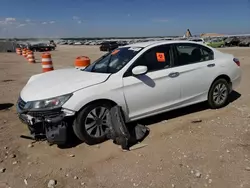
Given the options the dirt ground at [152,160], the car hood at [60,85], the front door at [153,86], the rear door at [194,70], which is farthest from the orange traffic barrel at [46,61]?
the rear door at [194,70]

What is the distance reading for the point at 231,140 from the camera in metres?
4.04

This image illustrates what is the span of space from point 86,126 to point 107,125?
0.36m

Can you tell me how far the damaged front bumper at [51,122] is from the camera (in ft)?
12.1

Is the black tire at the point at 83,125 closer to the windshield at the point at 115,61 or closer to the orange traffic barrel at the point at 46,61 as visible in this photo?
the windshield at the point at 115,61

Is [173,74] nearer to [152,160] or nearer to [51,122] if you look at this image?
[152,160]

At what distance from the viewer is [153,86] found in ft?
14.4

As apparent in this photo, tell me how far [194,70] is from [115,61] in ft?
5.26

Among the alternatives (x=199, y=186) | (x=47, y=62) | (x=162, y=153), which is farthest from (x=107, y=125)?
(x=47, y=62)

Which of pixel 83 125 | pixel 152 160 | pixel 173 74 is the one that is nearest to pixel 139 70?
pixel 173 74

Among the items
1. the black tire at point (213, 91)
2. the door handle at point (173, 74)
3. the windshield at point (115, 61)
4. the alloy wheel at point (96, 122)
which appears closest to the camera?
the alloy wheel at point (96, 122)

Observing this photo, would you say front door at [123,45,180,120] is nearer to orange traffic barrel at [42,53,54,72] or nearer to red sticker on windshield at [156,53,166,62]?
red sticker on windshield at [156,53,166,62]

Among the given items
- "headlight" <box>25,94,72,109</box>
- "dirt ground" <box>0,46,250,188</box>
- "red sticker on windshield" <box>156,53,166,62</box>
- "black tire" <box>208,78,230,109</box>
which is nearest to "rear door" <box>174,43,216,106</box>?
"black tire" <box>208,78,230,109</box>

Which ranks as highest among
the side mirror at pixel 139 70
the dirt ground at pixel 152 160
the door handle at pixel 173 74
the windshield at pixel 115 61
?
the windshield at pixel 115 61

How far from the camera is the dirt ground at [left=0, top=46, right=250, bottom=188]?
122 inches
